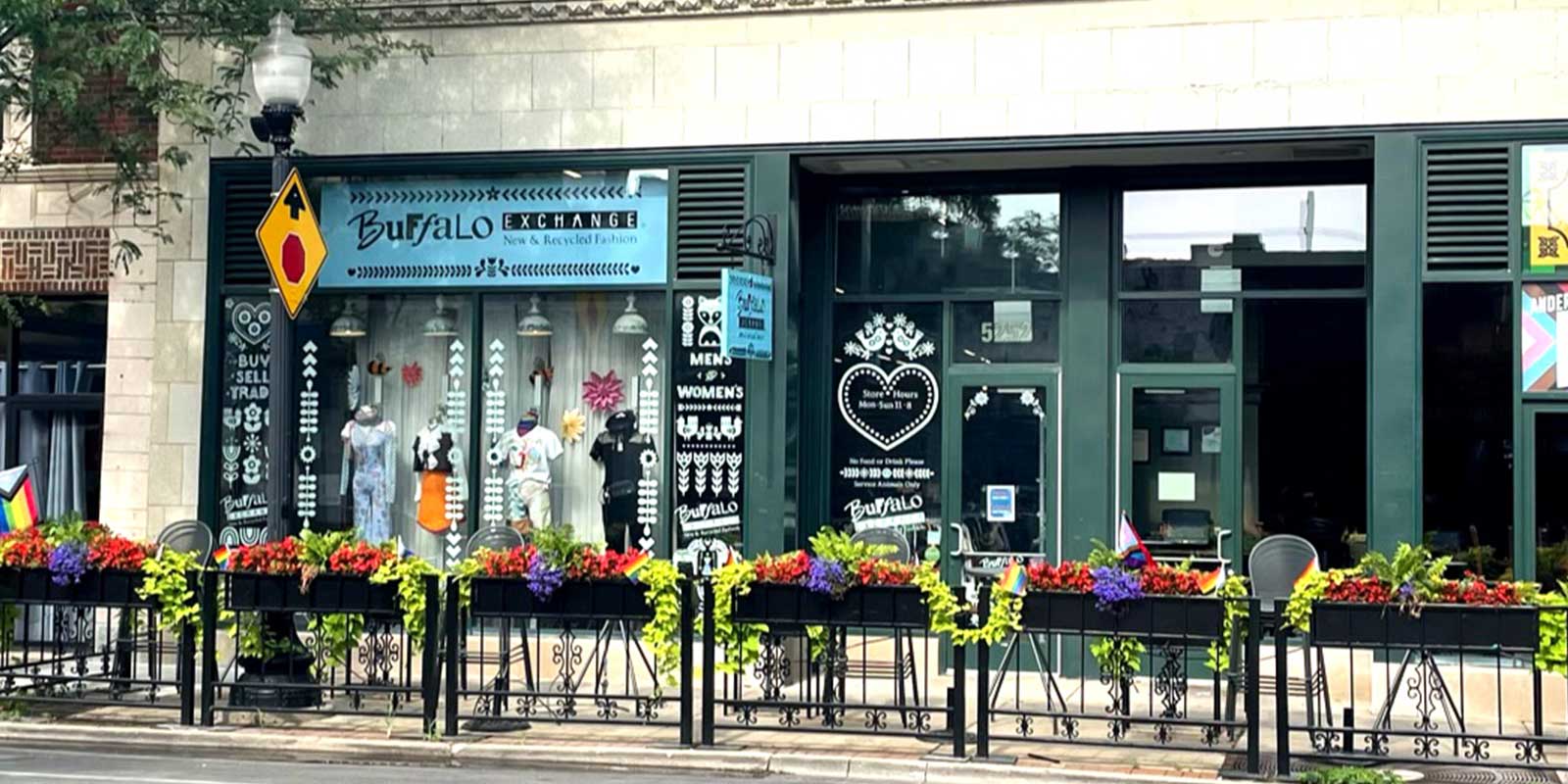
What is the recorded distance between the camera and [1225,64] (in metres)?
13.3

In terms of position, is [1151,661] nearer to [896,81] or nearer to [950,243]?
[950,243]

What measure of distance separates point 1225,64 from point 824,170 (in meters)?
3.38

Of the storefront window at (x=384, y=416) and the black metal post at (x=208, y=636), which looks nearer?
the black metal post at (x=208, y=636)

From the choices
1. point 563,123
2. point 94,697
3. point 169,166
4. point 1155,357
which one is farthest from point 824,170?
point 94,697

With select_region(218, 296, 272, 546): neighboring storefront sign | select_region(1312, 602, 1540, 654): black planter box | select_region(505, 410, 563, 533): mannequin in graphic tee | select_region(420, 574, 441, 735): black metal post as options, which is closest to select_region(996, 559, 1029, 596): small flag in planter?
select_region(1312, 602, 1540, 654): black planter box

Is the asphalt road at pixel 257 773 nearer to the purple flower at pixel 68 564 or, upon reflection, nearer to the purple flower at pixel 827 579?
the purple flower at pixel 827 579

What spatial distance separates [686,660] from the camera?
37.1 feet

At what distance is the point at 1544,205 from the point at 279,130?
357 inches

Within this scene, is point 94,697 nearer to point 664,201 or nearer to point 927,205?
point 664,201

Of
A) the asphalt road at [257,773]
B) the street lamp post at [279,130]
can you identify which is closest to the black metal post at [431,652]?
the asphalt road at [257,773]

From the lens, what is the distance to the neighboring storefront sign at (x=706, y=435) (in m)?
14.3

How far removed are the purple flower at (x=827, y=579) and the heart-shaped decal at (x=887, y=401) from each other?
12.6 ft

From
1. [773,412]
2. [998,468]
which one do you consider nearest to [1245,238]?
[998,468]

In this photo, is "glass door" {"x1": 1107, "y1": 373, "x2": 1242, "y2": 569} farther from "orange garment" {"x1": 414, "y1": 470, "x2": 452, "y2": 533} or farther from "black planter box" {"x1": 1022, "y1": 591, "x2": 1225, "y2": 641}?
"orange garment" {"x1": 414, "y1": 470, "x2": 452, "y2": 533}
